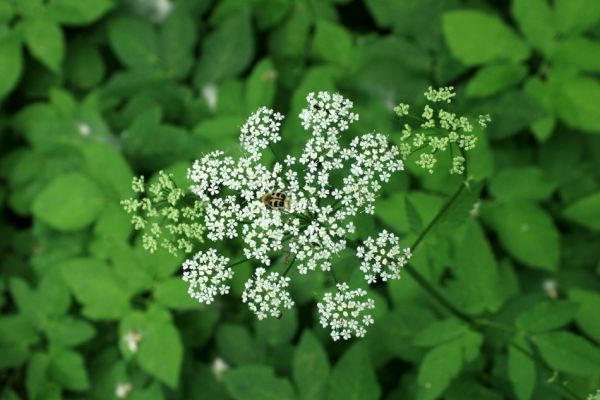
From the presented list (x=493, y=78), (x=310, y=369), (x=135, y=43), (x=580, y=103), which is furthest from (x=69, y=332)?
(x=580, y=103)

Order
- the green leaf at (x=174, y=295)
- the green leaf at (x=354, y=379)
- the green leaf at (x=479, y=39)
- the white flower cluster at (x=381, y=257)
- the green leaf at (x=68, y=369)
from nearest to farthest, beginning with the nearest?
the white flower cluster at (x=381, y=257) → the green leaf at (x=354, y=379) → the green leaf at (x=174, y=295) → the green leaf at (x=68, y=369) → the green leaf at (x=479, y=39)

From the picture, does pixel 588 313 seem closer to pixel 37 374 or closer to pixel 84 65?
pixel 37 374

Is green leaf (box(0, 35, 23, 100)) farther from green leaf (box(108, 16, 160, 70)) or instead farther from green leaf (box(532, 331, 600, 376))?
green leaf (box(532, 331, 600, 376))

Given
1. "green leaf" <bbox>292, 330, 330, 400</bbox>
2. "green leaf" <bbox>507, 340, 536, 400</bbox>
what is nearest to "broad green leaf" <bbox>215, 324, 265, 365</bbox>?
"green leaf" <bbox>292, 330, 330, 400</bbox>

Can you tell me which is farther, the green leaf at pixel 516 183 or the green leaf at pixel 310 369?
the green leaf at pixel 516 183

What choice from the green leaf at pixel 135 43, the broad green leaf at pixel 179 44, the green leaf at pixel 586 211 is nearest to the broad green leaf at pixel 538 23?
the green leaf at pixel 586 211

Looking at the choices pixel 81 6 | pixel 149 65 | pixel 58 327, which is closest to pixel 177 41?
pixel 149 65

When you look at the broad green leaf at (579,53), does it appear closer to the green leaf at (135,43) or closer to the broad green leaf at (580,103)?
the broad green leaf at (580,103)
